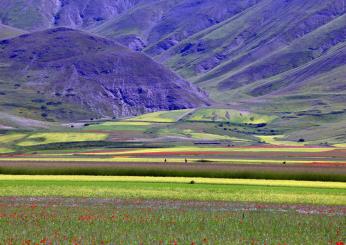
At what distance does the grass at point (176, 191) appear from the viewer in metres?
45.5

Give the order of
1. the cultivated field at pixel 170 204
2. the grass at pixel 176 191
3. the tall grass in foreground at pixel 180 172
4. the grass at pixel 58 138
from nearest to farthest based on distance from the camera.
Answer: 1. the cultivated field at pixel 170 204
2. the grass at pixel 176 191
3. the tall grass in foreground at pixel 180 172
4. the grass at pixel 58 138

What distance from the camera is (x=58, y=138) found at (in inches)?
5871

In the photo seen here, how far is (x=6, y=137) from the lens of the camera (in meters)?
147

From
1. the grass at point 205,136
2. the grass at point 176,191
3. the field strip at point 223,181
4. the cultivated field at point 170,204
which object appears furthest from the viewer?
the grass at point 205,136

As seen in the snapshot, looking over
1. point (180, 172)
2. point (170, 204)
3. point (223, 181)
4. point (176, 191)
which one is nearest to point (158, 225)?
point (170, 204)

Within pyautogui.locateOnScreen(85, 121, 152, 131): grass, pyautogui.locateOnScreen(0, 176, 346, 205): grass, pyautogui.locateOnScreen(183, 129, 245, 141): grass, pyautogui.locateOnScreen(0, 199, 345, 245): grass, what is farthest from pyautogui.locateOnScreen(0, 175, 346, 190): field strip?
pyautogui.locateOnScreen(85, 121, 152, 131): grass

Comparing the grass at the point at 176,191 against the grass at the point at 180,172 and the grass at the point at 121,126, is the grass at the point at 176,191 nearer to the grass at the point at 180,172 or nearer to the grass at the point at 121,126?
the grass at the point at 180,172

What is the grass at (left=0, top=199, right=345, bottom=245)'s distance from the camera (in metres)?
27.4

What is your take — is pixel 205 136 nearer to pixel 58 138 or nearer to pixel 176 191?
pixel 58 138

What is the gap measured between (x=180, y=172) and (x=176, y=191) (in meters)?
19.5

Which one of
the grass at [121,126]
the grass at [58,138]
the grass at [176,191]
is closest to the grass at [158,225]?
the grass at [176,191]

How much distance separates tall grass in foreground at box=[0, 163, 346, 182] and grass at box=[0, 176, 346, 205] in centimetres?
957

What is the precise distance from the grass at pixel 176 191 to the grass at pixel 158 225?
6.58 metres

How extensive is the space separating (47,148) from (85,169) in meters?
64.4
